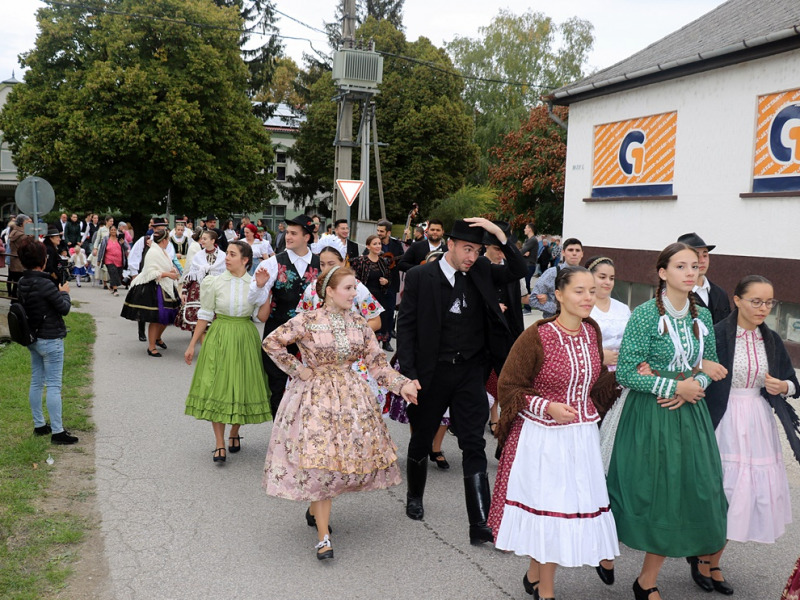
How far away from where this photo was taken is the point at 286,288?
6891 mm

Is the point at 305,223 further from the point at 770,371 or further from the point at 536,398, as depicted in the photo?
the point at 770,371

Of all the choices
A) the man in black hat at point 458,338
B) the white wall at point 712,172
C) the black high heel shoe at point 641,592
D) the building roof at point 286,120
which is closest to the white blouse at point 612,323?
the man in black hat at point 458,338

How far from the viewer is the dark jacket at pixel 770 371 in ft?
14.3

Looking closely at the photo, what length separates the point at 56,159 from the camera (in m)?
33.0

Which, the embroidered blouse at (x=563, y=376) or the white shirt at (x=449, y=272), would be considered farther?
the white shirt at (x=449, y=272)

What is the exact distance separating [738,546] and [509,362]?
2175mm

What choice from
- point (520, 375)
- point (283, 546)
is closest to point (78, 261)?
point (283, 546)

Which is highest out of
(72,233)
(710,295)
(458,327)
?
(72,233)

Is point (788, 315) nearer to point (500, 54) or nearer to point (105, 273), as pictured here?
point (105, 273)

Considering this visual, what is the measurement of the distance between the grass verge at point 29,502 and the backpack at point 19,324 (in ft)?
3.09

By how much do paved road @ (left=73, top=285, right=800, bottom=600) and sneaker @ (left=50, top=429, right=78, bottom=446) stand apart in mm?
293

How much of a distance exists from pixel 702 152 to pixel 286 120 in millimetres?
39435

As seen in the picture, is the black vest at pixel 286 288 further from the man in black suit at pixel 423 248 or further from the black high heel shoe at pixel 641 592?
the black high heel shoe at pixel 641 592

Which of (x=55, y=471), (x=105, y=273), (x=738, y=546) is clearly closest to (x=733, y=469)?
(x=738, y=546)
